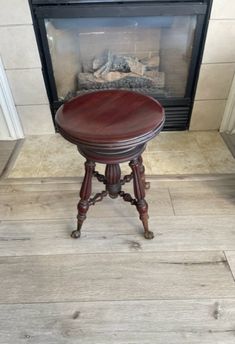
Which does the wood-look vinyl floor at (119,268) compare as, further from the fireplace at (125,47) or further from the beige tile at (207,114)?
the fireplace at (125,47)

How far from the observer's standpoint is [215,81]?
63.4 inches

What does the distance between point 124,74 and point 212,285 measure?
1.30 meters

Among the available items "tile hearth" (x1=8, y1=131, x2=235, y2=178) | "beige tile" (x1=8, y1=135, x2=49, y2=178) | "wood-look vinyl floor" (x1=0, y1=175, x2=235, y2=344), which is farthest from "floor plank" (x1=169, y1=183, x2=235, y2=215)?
"beige tile" (x1=8, y1=135, x2=49, y2=178)

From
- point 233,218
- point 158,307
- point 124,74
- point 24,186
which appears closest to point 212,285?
point 158,307

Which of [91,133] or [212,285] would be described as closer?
[91,133]

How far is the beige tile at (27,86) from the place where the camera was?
157 centimetres

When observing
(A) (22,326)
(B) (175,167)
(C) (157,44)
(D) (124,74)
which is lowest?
(A) (22,326)

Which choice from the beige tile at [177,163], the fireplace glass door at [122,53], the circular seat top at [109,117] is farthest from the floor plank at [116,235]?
the fireplace glass door at [122,53]

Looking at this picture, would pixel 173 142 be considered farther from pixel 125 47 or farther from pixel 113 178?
pixel 113 178

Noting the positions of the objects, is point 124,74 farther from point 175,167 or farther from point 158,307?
point 158,307

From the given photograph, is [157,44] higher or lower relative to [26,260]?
higher

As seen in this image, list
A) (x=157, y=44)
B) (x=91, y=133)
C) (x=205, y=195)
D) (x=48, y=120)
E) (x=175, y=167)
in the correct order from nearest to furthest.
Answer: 1. (x=91, y=133)
2. (x=205, y=195)
3. (x=175, y=167)
4. (x=157, y=44)
5. (x=48, y=120)

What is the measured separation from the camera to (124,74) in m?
1.69

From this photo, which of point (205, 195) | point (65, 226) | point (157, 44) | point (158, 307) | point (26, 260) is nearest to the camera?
point (158, 307)
